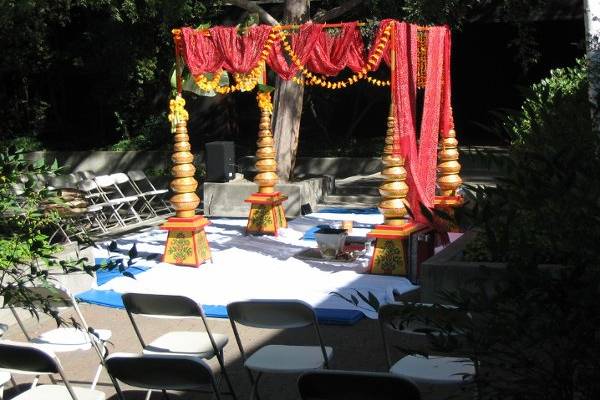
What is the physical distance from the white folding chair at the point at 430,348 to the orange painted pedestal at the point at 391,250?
197 cm

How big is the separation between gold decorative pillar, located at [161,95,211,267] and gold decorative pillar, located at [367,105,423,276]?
1961 millimetres

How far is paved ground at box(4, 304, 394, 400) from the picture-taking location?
5.52m

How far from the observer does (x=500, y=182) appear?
2.50m

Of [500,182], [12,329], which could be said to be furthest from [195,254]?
[500,182]

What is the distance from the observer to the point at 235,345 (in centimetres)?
648

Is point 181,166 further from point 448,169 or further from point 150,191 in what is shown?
point 150,191

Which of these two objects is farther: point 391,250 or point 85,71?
point 85,71

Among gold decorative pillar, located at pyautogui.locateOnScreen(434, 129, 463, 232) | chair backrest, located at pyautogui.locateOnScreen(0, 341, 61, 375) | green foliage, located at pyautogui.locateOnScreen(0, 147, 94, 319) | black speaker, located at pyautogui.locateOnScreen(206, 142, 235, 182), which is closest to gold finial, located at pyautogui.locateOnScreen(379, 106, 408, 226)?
gold decorative pillar, located at pyautogui.locateOnScreen(434, 129, 463, 232)

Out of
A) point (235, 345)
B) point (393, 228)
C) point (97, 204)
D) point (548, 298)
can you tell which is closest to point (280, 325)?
point (235, 345)

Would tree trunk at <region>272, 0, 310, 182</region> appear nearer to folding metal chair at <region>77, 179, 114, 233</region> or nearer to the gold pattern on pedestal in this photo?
folding metal chair at <region>77, 179, 114, 233</region>

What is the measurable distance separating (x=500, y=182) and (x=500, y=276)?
0.34 metres

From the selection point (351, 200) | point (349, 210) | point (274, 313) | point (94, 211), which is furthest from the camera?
point (351, 200)

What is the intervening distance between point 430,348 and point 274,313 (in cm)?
248

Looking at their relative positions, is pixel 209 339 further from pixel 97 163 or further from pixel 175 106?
pixel 97 163
